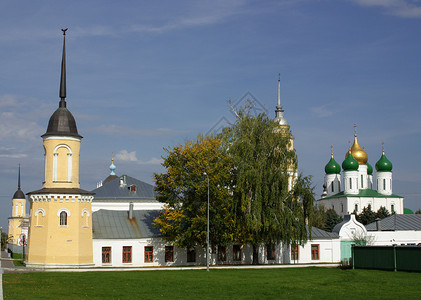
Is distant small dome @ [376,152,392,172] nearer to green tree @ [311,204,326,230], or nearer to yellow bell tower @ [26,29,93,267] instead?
green tree @ [311,204,326,230]

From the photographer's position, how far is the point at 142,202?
6894 centimetres

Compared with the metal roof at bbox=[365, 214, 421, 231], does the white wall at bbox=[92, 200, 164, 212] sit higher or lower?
higher

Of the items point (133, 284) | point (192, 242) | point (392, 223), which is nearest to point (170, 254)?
point (192, 242)

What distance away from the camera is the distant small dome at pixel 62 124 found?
149 ft

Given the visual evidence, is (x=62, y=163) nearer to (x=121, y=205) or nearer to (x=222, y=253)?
(x=222, y=253)

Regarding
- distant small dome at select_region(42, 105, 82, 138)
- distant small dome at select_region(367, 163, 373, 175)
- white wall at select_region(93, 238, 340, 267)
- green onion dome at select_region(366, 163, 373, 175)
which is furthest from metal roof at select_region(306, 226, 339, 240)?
distant small dome at select_region(367, 163, 373, 175)

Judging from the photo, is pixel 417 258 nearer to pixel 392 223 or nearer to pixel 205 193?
pixel 205 193

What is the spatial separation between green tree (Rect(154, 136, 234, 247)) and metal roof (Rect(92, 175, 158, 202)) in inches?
780

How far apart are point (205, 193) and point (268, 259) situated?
11335 mm

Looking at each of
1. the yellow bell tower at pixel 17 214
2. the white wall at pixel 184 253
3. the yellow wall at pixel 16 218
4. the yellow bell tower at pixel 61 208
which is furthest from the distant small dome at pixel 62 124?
the yellow wall at pixel 16 218

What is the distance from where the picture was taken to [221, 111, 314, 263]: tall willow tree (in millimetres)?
46344

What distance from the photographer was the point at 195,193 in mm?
47500

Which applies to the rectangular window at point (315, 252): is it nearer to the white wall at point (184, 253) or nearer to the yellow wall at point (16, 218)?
the white wall at point (184, 253)

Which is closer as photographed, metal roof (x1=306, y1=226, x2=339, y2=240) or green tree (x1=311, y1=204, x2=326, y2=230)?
metal roof (x1=306, y1=226, x2=339, y2=240)
